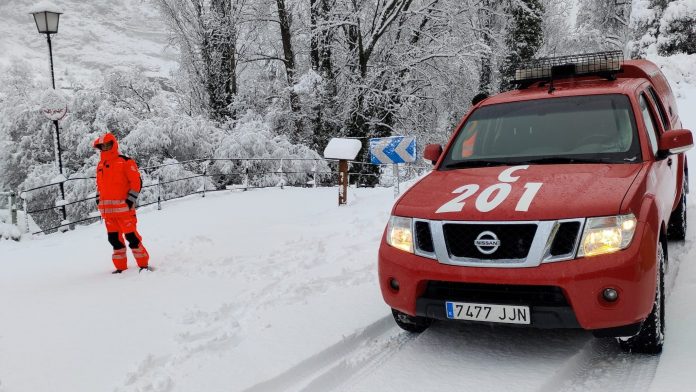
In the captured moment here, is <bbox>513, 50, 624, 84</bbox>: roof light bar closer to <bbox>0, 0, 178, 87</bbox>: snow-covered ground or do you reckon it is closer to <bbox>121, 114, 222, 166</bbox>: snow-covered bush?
<bbox>121, 114, 222, 166</bbox>: snow-covered bush

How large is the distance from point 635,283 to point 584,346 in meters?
0.84

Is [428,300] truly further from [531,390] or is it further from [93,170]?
[93,170]

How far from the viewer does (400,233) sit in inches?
161

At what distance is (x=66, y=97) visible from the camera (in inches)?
700

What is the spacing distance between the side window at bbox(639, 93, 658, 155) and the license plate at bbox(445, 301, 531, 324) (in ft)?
6.28

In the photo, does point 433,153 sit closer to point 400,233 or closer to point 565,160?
point 565,160

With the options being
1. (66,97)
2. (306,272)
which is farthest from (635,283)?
(66,97)

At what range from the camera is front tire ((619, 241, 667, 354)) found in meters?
3.67

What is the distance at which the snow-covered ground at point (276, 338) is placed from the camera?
371 centimetres

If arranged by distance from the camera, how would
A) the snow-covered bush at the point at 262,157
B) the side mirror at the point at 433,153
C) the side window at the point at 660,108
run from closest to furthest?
1. the side mirror at the point at 433,153
2. the side window at the point at 660,108
3. the snow-covered bush at the point at 262,157

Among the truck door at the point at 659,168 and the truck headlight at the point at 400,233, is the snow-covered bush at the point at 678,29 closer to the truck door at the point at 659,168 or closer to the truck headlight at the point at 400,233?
the truck door at the point at 659,168

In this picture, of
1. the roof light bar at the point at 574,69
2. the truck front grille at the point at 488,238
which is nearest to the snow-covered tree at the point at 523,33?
the roof light bar at the point at 574,69

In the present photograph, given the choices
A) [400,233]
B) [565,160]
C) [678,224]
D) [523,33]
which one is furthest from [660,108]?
[523,33]

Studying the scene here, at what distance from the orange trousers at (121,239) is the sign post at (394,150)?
437 centimetres
